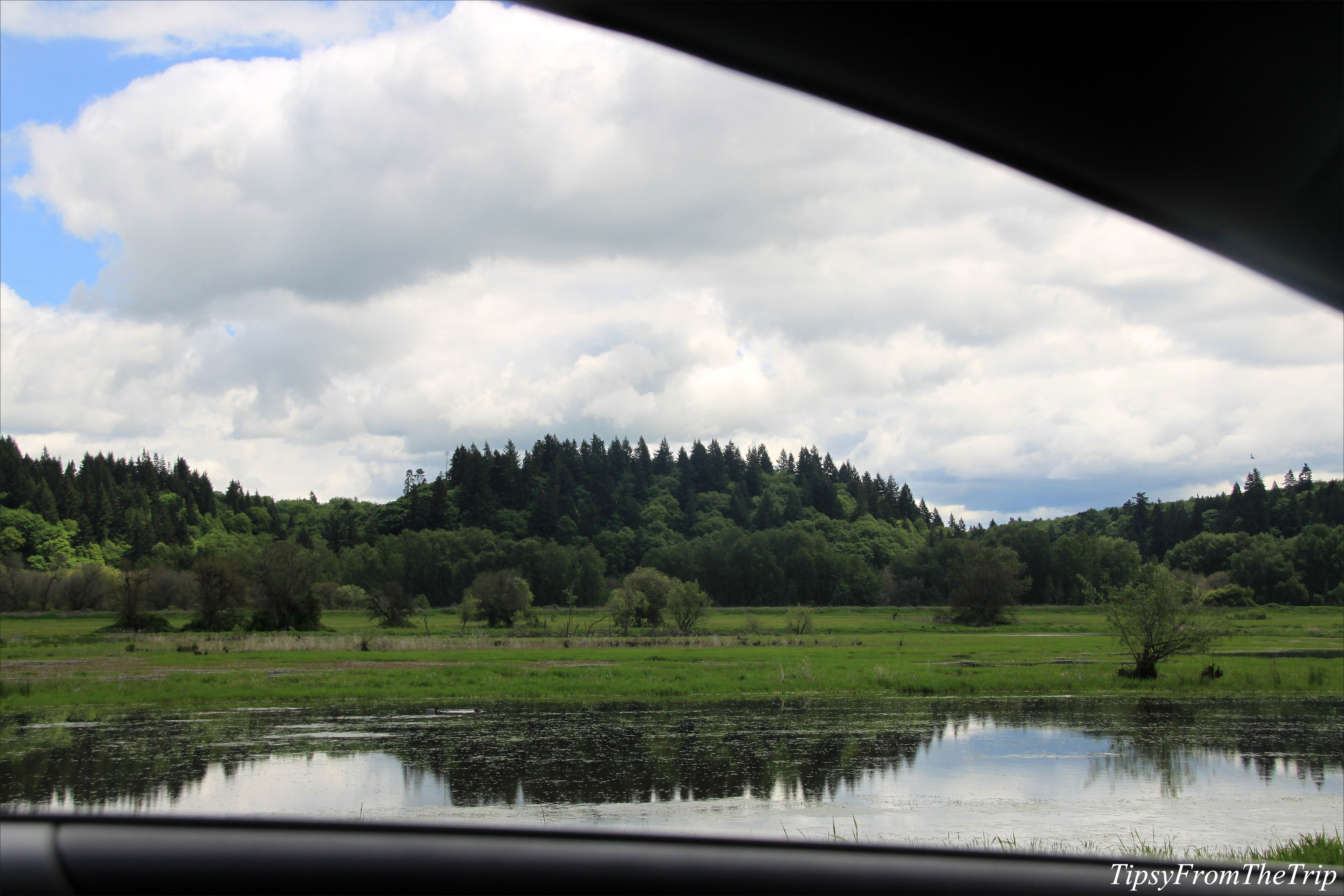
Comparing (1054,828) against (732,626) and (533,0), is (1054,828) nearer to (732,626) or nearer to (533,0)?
(533,0)

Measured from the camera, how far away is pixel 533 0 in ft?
7.72

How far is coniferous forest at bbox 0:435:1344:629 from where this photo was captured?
68.2 m

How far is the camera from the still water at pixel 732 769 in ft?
32.2

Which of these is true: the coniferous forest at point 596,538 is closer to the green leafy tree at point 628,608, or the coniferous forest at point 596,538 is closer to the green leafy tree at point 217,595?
the green leafy tree at point 217,595

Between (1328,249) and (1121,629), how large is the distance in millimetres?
26625

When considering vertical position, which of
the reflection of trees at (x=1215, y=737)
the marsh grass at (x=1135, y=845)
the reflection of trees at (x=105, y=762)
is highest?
the marsh grass at (x=1135, y=845)

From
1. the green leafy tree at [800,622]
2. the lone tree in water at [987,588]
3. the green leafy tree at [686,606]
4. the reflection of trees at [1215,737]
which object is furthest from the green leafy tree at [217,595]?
the lone tree in water at [987,588]

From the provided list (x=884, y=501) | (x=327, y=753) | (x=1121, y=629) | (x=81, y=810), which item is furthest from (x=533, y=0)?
(x=884, y=501)

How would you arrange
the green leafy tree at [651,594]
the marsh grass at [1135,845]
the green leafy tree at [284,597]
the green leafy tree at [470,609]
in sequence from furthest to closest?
the green leafy tree at [470,609]
the green leafy tree at [651,594]
the green leafy tree at [284,597]
the marsh grass at [1135,845]

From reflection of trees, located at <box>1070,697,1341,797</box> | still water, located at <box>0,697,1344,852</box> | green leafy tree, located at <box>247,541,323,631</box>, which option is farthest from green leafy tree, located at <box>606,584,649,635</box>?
reflection of trees, located at <box>1070,697,1341,797</box>

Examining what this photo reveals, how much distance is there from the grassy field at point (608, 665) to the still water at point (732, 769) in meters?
3.20

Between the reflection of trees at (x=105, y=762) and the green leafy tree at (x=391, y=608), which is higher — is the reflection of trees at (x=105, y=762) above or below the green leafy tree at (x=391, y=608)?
above

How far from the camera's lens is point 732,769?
12.7 m

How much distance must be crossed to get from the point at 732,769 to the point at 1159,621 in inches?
722
